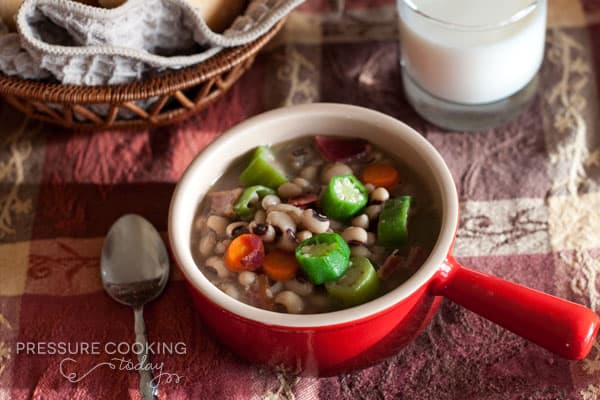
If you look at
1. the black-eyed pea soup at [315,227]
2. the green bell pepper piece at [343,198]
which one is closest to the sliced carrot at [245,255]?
the black-eyed pea soup at [315,227]

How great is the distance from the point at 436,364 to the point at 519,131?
0.44 m

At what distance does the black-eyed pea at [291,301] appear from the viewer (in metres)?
0.97

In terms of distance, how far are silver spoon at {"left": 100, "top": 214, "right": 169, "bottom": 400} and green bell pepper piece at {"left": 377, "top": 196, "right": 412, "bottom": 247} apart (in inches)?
12.0

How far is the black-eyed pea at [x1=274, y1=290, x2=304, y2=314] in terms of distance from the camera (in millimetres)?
971

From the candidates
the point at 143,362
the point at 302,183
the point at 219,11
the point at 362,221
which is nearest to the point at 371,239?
the point at 362,221

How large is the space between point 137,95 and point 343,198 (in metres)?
0.33

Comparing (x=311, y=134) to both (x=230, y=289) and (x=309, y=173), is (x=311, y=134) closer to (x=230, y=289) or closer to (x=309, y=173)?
(x=309, y=173)

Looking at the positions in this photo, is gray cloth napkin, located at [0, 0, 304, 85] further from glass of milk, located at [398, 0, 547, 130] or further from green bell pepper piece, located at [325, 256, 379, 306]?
green bell pepper piece, located at [325, 256, 379, 306]

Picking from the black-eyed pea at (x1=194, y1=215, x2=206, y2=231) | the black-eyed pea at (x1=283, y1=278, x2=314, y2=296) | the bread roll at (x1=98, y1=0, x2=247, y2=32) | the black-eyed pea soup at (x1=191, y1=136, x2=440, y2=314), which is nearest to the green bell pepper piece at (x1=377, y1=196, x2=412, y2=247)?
the black-eyed pea soup at (x1=191, y1=136, x2=440, y2=314)

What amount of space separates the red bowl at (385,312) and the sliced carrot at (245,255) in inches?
2.0

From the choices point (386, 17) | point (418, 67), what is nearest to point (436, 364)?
point (418, 67)

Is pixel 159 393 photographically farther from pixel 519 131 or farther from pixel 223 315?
pixel 519 131

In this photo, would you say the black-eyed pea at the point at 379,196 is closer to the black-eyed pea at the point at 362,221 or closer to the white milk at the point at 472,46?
the black-eyed pea at the point at 362,221

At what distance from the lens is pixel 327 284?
3.22ft
